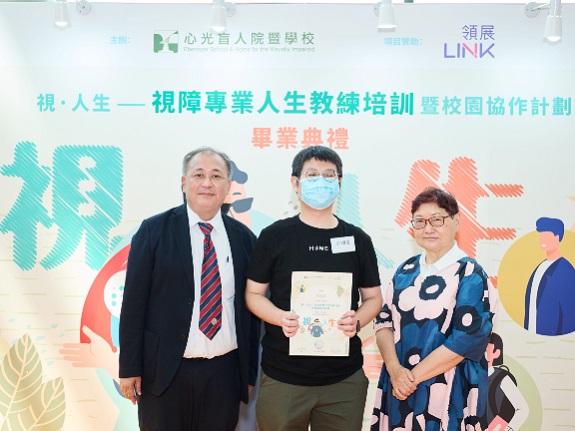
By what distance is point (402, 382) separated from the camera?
93.7 inches

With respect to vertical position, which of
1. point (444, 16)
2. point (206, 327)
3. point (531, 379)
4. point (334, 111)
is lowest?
point (531, 379)

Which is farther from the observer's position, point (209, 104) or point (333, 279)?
point (209, 104)

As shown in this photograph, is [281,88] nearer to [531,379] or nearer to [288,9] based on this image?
[288,9]

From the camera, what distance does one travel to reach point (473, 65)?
3373 mm

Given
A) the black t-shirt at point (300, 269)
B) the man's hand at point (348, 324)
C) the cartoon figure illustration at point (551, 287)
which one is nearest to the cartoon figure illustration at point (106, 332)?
the black t-shirt at point (300, 269)

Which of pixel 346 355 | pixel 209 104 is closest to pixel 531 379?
pixel 346 355

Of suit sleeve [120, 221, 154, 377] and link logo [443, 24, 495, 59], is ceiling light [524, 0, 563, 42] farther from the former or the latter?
suit sleeve [120, 221, 154, 377]

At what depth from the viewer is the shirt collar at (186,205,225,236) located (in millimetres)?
2637

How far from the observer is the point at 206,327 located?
252 centimetres

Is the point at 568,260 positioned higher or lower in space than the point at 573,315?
higher

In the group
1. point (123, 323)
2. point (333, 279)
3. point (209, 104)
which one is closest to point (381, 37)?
point (209, 104)

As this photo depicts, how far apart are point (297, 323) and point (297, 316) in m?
0.03

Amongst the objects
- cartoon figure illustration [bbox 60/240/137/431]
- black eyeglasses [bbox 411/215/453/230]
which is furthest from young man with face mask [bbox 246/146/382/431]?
cartoon figure illustration [bbox 60/240/137/431]

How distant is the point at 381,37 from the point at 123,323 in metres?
2.25
